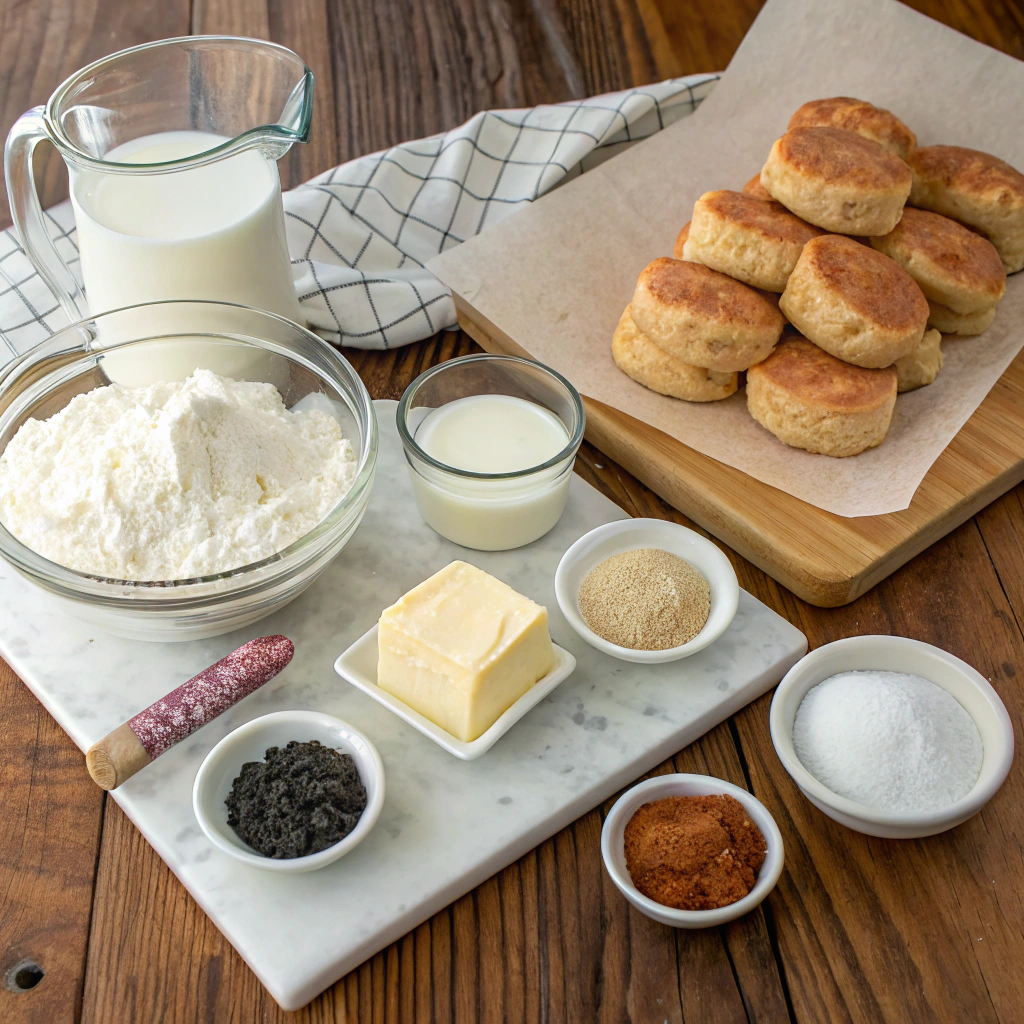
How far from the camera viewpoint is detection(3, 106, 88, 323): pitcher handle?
5.12ft

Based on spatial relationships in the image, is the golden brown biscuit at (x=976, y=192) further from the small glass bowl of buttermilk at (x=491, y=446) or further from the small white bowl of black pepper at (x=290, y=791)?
the small white bowl of black pepper at (x=290, y=791)

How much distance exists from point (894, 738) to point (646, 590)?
0.39m

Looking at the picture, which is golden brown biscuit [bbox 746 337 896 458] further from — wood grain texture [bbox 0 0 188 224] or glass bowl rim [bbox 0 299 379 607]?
wood grain texture [bbox 0 0 188 224]

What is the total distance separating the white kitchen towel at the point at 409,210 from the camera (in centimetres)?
201

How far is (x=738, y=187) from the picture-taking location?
228 cm

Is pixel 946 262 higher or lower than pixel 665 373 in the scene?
higher

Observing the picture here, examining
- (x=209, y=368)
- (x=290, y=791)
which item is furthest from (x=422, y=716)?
(x=209, y=368)

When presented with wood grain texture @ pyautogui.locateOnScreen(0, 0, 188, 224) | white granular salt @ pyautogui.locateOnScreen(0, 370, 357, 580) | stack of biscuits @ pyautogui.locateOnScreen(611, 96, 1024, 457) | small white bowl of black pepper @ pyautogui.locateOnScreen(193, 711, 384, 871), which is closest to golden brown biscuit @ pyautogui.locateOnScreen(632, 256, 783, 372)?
stack of biscuits @ pyautogui.locateOnScreen(611, 96, 1024, 457)

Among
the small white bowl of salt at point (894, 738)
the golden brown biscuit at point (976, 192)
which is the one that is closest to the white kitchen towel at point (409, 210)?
the golden brown biscuit at point (976, 192)

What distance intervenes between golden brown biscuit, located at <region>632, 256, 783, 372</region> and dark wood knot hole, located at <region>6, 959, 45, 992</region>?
1.32 m

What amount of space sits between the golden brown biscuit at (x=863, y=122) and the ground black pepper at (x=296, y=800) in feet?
4.98

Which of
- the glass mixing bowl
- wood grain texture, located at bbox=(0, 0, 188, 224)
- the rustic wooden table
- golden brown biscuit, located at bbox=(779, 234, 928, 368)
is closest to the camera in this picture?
the rustic wooden table

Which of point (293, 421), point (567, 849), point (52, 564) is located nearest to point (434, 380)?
point (293, 421)

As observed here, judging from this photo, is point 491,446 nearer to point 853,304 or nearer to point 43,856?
point 853,304
